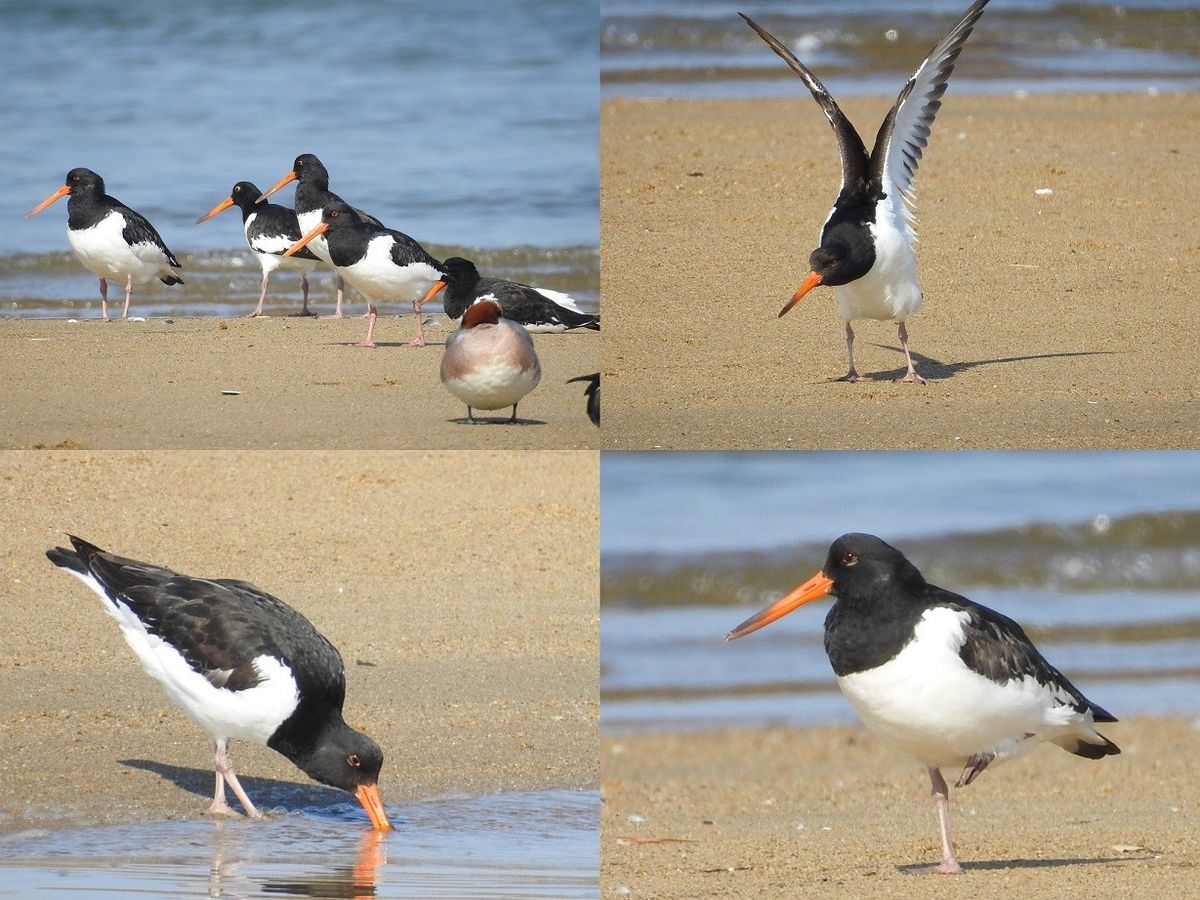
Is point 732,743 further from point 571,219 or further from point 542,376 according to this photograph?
point 571,219

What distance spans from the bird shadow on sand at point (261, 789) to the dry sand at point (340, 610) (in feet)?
0.04

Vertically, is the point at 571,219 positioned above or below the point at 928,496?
above

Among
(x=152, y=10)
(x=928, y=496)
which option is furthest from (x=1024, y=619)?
(x=152, y=10)

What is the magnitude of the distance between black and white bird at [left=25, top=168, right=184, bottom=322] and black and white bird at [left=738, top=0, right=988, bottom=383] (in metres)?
5.43

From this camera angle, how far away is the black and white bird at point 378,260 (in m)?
9.58

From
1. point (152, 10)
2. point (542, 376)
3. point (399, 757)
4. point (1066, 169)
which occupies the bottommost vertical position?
point (399, 757)

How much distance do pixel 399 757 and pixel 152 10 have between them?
22.5 meters

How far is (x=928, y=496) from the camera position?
1309 cm

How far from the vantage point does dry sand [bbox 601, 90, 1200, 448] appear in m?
7.05

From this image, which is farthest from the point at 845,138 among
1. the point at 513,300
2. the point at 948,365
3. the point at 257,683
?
the point at 257,683

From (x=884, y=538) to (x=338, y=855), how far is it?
293 inches

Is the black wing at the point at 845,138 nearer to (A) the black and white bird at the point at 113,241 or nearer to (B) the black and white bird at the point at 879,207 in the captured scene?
(B) the black and white bird at the point at 879,207

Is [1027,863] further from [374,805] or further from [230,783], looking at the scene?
[230,783]

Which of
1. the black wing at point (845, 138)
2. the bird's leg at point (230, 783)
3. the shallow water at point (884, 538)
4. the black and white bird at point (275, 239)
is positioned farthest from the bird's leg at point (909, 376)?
the black and white bird at point (275, 239)
